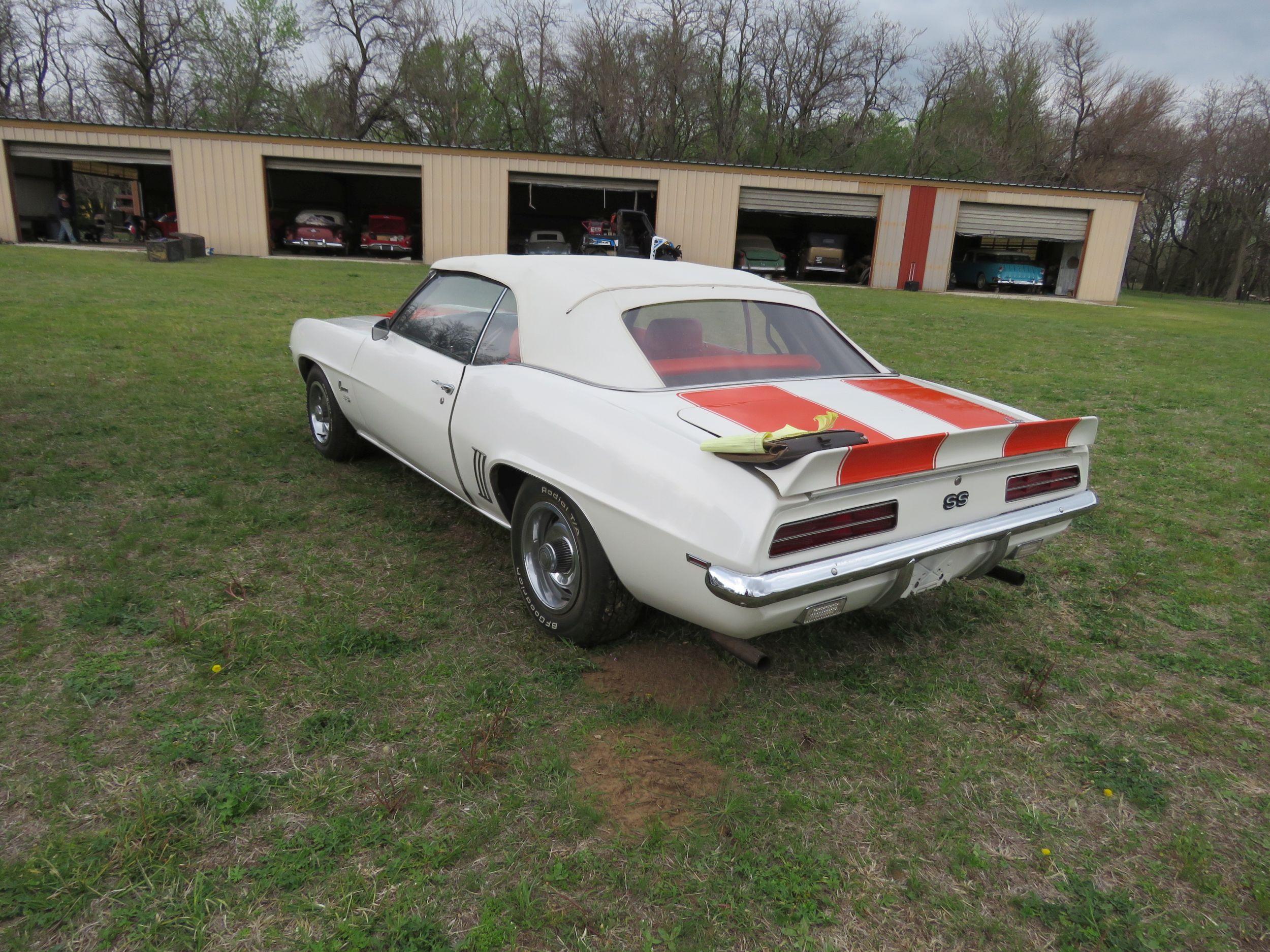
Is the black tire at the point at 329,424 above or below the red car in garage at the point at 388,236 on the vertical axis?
below

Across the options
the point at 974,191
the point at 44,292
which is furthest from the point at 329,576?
the point at 974,191

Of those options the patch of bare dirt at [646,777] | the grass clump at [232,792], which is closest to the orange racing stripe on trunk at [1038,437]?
the patch of bare dirt at [646,777]

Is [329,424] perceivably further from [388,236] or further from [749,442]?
[388,236]

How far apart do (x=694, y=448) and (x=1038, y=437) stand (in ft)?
4.50

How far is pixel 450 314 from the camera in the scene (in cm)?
395

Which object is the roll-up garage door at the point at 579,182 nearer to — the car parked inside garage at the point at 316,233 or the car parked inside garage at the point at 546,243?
the car parked inside garage at the point at 546,243

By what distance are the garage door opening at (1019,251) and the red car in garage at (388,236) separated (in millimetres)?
16349

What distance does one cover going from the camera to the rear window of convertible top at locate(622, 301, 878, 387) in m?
3.17

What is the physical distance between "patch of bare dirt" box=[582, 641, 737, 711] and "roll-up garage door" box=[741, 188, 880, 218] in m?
21.4

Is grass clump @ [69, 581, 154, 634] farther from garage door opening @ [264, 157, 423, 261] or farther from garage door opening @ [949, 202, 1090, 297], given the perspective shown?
garage door opening @ [949, 202, 1090, 297]

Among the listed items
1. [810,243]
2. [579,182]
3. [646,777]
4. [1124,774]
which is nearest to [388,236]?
[579,182]

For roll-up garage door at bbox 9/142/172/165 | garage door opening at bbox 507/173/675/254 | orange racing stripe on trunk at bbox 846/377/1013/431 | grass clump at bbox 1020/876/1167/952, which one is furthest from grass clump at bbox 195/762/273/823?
garage door opening at bbox 507/173/675/254

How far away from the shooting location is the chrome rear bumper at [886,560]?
2260 millimetres

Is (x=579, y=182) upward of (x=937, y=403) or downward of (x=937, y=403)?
upward
